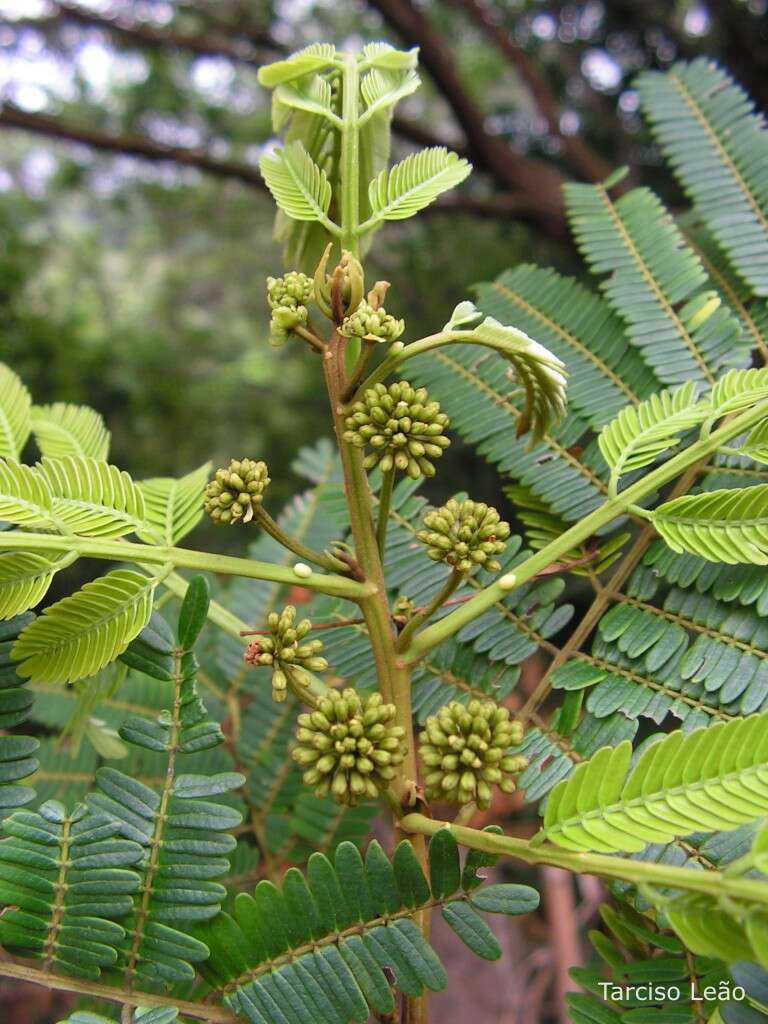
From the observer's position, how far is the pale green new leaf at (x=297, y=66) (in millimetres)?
603

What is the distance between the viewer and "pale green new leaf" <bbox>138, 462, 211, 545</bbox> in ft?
2.10

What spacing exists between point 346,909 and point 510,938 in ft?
5.61

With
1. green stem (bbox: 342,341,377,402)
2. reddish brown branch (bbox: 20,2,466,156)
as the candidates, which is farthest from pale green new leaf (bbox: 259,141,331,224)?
reddish brown branch (bbox: 20,2,466,156)

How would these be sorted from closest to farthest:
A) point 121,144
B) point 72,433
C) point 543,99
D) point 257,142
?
point 72,433 → point 121,144 → point 543,99 → point 257,142

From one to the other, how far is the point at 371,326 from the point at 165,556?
8.6 inches

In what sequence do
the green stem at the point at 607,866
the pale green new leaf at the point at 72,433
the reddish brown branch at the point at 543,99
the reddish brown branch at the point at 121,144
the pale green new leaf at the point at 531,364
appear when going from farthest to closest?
the reddish brown branch at the point at 543,99 < the reddish brown branch at the point at 121,144 < the pale green new leaf at the point at 72,433 < the pale green new leaf at the point at 531,364 < the green stem at the point at 607,866

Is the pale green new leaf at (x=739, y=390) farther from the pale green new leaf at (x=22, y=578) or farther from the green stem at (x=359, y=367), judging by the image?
the pale green new leaf at (x=22, y=578)

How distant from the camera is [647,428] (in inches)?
24.9

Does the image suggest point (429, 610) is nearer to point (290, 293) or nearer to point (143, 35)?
point (290, 293)

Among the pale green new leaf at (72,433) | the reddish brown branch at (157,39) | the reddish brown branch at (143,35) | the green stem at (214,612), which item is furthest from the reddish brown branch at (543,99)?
the green stem at (214,612)

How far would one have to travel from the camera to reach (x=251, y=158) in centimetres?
373

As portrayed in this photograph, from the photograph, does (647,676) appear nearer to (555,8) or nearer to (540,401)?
(540,401)

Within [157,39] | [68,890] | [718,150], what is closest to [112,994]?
[68,890]

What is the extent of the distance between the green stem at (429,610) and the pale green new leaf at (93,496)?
0.70ft
